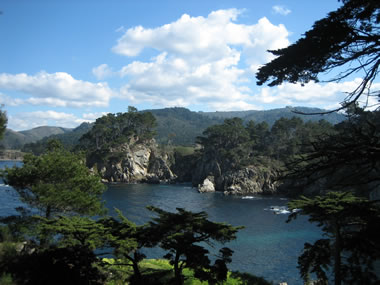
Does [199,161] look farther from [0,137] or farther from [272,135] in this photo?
[0,137]

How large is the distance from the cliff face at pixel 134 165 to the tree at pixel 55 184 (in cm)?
7935

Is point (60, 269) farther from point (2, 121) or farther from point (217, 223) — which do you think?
point (2, 121)

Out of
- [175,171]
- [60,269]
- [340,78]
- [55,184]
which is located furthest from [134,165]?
[340,78]

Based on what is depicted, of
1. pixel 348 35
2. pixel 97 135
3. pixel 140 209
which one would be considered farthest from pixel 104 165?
pixel 348 35

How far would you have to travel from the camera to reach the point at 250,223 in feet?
162

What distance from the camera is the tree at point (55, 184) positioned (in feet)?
69.1

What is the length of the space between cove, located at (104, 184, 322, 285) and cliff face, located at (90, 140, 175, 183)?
85.3 feet

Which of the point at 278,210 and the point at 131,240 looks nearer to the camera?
the point at 131,240

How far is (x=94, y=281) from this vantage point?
13812 millimetres

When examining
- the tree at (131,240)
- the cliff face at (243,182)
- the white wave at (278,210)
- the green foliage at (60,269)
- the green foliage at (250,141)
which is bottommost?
the white wave at (278,210)

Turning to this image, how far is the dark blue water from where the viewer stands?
3156 cm

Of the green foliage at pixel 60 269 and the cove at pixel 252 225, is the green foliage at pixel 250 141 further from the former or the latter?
the green foliage at pixel 60 269

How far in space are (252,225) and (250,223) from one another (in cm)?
119

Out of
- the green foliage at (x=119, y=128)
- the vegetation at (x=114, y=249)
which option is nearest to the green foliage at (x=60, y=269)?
the vegetation at (x=114, y=249)
